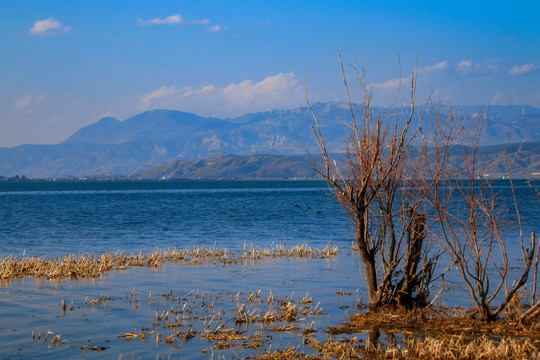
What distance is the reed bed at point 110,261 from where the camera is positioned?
18.1m

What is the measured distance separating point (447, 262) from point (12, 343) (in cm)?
1596

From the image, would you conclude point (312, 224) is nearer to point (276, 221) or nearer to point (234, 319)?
point (276, 221)

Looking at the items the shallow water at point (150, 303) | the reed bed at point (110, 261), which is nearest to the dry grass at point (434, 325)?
the shallow water at point (150, 303)

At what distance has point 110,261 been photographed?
20.9m

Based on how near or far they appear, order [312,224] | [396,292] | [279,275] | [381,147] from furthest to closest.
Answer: [312,224] < [279,275] < [396,292] < [381,147]

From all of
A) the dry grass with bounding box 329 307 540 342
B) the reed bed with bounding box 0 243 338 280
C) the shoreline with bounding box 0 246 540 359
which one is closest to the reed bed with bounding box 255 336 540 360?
the shoreline with bounding box 0 246 540 359

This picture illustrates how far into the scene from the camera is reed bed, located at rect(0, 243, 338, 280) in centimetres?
1808

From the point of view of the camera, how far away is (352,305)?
47.4 ft

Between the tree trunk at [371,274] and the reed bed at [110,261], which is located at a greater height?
the tree trunk at [371,274]

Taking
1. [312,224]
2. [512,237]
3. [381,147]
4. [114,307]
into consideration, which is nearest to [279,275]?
[114,307]

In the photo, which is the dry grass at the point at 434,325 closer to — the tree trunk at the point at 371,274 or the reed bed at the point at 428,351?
the tree trunk at the point at 371,274

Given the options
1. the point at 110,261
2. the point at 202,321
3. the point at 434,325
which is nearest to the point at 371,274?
the point at 434,325

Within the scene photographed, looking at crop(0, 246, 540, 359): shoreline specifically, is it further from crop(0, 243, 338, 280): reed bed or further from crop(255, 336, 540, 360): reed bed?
crop(0, 243, 338, 280): reed bed

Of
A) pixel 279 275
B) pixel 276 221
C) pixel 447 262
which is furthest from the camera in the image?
pixel 276 221
